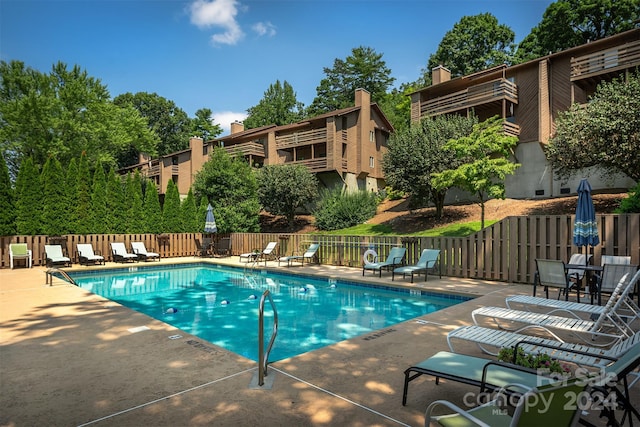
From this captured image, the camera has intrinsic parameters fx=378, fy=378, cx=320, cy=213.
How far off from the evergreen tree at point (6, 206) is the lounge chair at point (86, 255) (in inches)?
110

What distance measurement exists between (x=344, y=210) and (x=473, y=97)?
11094 mm

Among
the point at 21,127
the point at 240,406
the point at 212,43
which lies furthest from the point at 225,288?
the point at 21,127

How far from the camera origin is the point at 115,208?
20094 millimetres

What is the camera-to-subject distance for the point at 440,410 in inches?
132

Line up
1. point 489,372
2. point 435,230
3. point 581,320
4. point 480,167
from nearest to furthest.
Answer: point 489,372
point 581,320
point 480,167
point 435,230

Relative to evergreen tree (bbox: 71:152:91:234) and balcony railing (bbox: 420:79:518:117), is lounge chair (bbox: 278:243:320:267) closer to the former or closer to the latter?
evergreen tree (bbox: 71:152:91:234)

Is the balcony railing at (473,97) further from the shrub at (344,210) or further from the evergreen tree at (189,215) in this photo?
the evergreen tree at (189,215)

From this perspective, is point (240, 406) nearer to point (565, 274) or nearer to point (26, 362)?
point (26, 362)

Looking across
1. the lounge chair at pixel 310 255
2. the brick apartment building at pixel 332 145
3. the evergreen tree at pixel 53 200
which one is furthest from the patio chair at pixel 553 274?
the brick apartment building at pixel 332 145

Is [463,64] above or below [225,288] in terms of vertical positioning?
above

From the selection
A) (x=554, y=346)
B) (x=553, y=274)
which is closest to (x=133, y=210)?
(x=553, y=274)

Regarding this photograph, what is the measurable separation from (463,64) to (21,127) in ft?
129

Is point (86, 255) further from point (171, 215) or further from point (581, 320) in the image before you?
point (581, 320)

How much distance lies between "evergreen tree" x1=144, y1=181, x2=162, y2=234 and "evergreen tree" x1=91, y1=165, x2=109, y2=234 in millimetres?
2182
